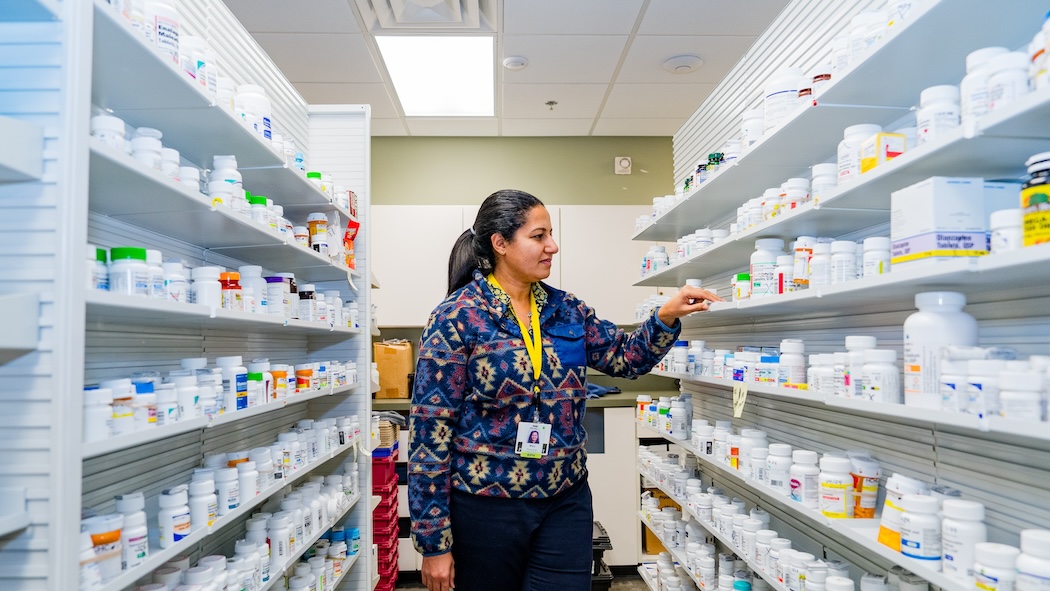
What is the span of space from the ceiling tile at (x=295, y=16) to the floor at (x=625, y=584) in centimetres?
379

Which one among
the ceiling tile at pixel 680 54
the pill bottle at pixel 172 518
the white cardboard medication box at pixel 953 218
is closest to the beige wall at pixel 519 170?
the ceiling tile at pixel 680 54

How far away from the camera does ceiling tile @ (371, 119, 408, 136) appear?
217 inches

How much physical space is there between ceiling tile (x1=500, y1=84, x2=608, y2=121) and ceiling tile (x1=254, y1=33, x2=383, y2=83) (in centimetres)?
101

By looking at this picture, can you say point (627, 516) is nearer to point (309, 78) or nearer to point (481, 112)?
point (481, 112)

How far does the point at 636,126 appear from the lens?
18.9 ft

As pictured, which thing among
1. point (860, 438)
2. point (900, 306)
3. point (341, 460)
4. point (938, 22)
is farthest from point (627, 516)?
point (938, 22)

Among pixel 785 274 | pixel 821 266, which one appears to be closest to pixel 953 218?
pixel 821 266

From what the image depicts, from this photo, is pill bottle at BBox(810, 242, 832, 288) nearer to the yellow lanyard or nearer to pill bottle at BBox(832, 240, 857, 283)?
pill bottle at BBox(832, 240, 857, 283)

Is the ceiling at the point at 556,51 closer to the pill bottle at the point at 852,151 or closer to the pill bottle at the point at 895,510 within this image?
the pill bottle at the point at 852,151

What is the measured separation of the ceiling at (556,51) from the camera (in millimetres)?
3691

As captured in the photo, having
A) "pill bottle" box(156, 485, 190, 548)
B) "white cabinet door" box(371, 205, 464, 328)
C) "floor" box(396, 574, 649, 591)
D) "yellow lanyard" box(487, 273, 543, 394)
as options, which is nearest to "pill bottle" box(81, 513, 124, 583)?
"pill bottle" box(156, 485, 190, 548)

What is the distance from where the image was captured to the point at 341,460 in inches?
146

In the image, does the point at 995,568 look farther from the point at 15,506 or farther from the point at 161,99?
the point at 161,99

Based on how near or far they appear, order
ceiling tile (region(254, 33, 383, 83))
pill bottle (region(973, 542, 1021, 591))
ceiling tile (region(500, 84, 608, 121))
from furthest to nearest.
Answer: ceiling tile (region(500, 84, 608, 121))
ceiling tile (region(254, 33, 383, 83))
pill bottle (region(973, 542, 1021, 591))
